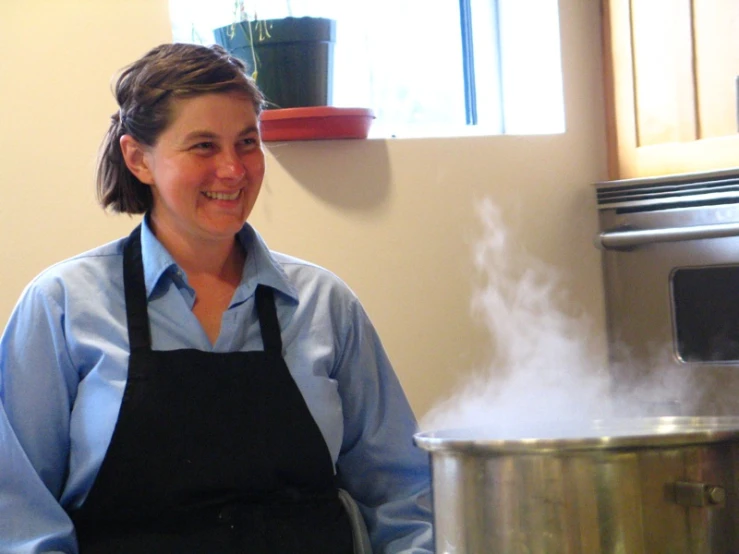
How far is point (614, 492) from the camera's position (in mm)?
971

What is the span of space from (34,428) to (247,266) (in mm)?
362

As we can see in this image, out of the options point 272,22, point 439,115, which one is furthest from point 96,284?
point 439,115

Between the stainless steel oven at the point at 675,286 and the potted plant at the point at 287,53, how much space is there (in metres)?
0.63

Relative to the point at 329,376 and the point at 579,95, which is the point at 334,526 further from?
the point at 579,95

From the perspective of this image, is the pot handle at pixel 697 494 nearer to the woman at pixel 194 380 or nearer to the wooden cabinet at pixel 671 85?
the woman at pixel 194 380

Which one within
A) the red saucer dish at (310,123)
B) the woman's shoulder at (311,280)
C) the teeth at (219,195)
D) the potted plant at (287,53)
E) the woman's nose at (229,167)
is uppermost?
the potted plant at (287,53)

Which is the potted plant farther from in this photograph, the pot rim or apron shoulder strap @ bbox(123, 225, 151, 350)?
the pot rim

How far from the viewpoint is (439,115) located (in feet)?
7.45

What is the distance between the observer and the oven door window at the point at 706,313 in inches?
75.0

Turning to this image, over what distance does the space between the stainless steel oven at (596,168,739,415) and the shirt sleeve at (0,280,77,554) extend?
45.4 inches

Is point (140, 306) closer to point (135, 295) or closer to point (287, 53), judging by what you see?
point (135, 295)

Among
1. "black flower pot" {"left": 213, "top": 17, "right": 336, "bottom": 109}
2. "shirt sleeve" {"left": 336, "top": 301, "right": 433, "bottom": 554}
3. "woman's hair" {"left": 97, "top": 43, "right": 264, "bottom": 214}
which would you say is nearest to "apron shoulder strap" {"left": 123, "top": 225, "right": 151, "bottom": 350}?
"woman's hair" {"left": 97, "top": 43, "right": 264, "bottom": 214}

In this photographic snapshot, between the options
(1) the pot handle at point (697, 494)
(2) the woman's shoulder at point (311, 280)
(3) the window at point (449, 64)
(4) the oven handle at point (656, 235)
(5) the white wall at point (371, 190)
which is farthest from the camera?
(3) the window at point (449, 64)

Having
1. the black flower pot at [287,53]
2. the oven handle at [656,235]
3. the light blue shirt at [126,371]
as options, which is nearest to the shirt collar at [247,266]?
the light blue shirt at [126,371]
